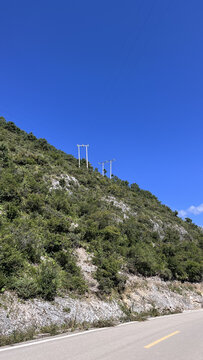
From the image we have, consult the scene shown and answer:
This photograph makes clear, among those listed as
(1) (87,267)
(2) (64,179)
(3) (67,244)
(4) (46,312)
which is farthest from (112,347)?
(2) (64,179)

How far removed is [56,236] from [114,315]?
5.30m

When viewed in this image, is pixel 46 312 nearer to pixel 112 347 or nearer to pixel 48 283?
pixel 48 283

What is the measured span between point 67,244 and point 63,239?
389 mm

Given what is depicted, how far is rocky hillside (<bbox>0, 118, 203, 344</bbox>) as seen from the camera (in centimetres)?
955

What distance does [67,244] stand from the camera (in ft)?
45.3

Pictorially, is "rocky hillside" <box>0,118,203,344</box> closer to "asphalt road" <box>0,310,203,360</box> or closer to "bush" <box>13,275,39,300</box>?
"bush" <box>13,275,39,300</box>

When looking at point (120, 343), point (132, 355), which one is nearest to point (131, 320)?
point (120, 343)

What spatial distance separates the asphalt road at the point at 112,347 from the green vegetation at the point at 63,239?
9.24 ft

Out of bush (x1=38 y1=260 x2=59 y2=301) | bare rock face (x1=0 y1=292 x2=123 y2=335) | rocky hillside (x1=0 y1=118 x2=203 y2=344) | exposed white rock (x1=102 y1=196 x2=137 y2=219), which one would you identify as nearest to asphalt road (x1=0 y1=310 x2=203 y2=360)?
bare rock face (x1=0 y1=292 x2=123 y2=335)

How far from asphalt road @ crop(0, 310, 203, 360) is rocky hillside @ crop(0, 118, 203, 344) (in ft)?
9.21

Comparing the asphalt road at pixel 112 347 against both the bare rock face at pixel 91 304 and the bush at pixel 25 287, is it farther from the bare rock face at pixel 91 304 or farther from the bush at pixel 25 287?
the bush at pixel 25 287

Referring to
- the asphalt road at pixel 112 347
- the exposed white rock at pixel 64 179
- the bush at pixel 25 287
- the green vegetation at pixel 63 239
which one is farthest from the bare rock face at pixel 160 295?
the exposed white rock at pixel 64 179

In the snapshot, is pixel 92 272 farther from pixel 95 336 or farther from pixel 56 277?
pixel 95 336

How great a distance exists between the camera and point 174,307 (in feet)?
49.0
